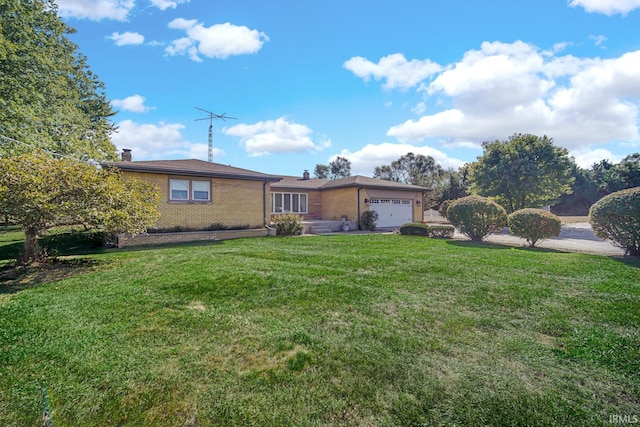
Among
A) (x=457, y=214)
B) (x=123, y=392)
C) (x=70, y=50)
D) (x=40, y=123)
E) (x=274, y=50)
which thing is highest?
(x=70, y=50)

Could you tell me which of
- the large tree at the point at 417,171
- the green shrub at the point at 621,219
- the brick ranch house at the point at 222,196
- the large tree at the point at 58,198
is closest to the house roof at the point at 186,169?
the brick ranch house at the point at 222,196

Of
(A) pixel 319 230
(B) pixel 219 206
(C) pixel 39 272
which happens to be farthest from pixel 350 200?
(C) pixel 39 272

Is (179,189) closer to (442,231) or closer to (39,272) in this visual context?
(39,272)

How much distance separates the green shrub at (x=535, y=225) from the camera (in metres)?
11.6

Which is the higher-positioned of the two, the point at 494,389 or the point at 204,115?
the point at 204,115

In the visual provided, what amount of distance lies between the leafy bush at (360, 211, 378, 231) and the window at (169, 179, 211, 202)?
33.4 ft

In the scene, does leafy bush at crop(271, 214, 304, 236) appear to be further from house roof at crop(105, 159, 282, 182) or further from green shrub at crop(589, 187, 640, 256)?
green shrub at crop(589, 187, 640, 256)

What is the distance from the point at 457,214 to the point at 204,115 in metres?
20.0

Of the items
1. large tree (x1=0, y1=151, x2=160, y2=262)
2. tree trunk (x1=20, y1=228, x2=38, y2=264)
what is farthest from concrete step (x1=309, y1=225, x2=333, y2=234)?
tree trunk (x1=20, y1=228, x2=38, y2=264)

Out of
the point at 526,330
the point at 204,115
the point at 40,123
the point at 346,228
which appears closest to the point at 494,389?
the point at 526,330

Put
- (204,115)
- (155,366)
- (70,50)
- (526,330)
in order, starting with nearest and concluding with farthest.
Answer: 1. (155,366)
2. (526,330)
3. (70,50)
4. (204,115)

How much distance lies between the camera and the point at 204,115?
2359 cm

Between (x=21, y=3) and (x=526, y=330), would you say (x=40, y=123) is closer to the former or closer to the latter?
(x=21, y=3)

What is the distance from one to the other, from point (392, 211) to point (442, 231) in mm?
7282
